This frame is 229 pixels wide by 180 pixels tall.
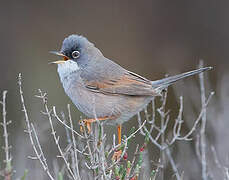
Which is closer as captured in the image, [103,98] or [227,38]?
[103,98]

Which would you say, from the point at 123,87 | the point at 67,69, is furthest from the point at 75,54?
the point at 123,87

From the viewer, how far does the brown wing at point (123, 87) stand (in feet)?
17.6

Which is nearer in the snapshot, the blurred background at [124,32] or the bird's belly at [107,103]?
the bird's belly at [107,103]

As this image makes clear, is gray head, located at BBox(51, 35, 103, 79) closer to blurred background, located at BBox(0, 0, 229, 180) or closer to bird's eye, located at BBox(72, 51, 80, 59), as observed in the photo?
bird's eye, located at BBox(72, 51, 80, 59)

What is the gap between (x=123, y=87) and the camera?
5469 mm

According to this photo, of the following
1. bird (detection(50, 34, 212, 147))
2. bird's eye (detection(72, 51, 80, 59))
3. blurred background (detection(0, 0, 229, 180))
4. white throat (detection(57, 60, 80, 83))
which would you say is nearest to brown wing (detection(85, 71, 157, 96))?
bird (detection(50, 34, 212, 147))

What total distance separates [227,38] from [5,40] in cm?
529

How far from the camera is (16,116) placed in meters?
9.31

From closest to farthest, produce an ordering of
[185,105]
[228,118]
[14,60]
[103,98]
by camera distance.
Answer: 1. [103,98]
2. [228,118]
3. [185,105]
4. [14,60]

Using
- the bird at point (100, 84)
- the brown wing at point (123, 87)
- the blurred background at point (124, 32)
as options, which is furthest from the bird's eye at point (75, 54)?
the blurred background at point (124, 32)

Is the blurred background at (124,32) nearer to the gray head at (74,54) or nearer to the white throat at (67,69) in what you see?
the gray head at (74,54)

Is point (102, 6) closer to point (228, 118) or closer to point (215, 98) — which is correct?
point (215, 98)

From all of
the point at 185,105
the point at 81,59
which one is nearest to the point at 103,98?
the point at 81,59

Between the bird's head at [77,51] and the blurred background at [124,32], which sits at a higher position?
the blurred background at [124,32]
